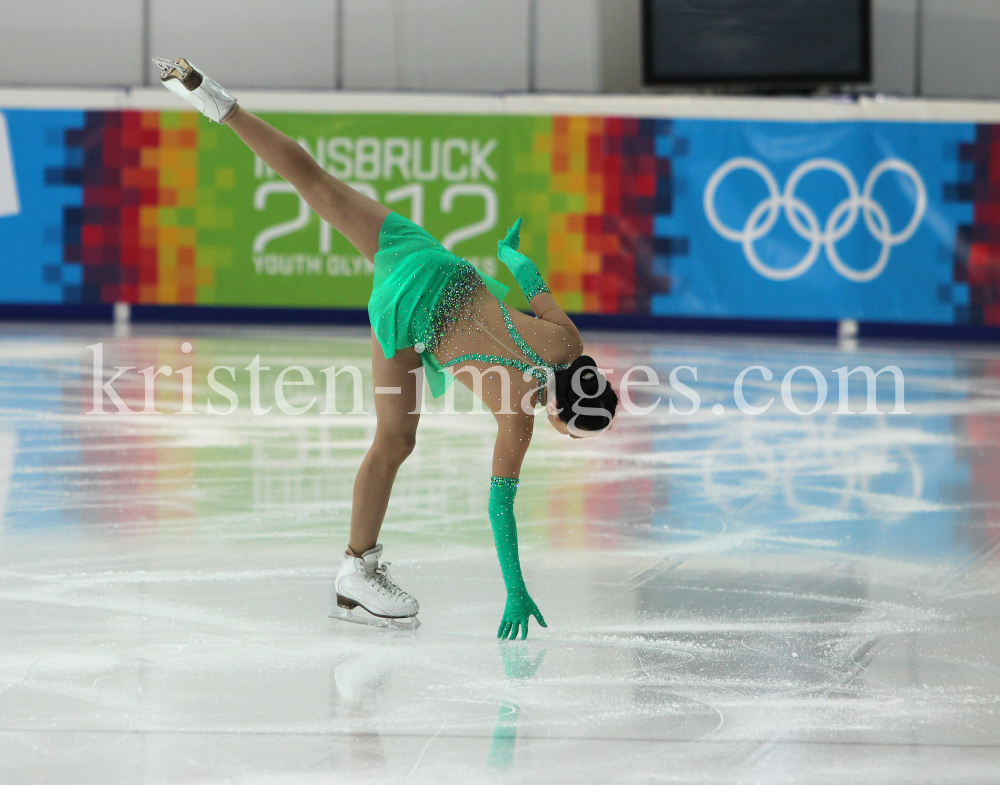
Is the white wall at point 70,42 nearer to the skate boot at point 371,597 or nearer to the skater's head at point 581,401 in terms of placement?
the skate boot at point 371,597

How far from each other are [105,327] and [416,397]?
954 centimetres

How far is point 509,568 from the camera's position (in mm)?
3189

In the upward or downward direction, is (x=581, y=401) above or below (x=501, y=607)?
above

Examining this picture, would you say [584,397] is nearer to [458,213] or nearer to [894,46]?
[458,213]

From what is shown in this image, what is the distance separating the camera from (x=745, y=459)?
229 inches

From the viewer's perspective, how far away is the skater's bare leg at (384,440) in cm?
336

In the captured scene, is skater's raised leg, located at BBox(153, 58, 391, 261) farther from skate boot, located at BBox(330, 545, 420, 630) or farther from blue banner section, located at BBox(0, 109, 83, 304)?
blue banner section, located at BBox(0, 109, 83, 304)

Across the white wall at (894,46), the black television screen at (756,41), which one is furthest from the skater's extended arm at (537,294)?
the white wall at (894,46)

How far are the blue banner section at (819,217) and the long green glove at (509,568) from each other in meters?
9.84

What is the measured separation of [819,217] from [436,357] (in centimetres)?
990

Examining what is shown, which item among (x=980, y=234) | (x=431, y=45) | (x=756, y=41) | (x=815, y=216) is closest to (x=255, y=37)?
(x=431, y=45)

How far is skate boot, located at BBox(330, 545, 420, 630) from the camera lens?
3.30 metres

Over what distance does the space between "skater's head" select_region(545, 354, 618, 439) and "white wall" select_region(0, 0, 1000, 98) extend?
1100cm

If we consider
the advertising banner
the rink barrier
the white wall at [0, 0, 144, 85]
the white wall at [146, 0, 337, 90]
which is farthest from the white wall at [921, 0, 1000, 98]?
the white wall at [0, 0, 144, 85]
